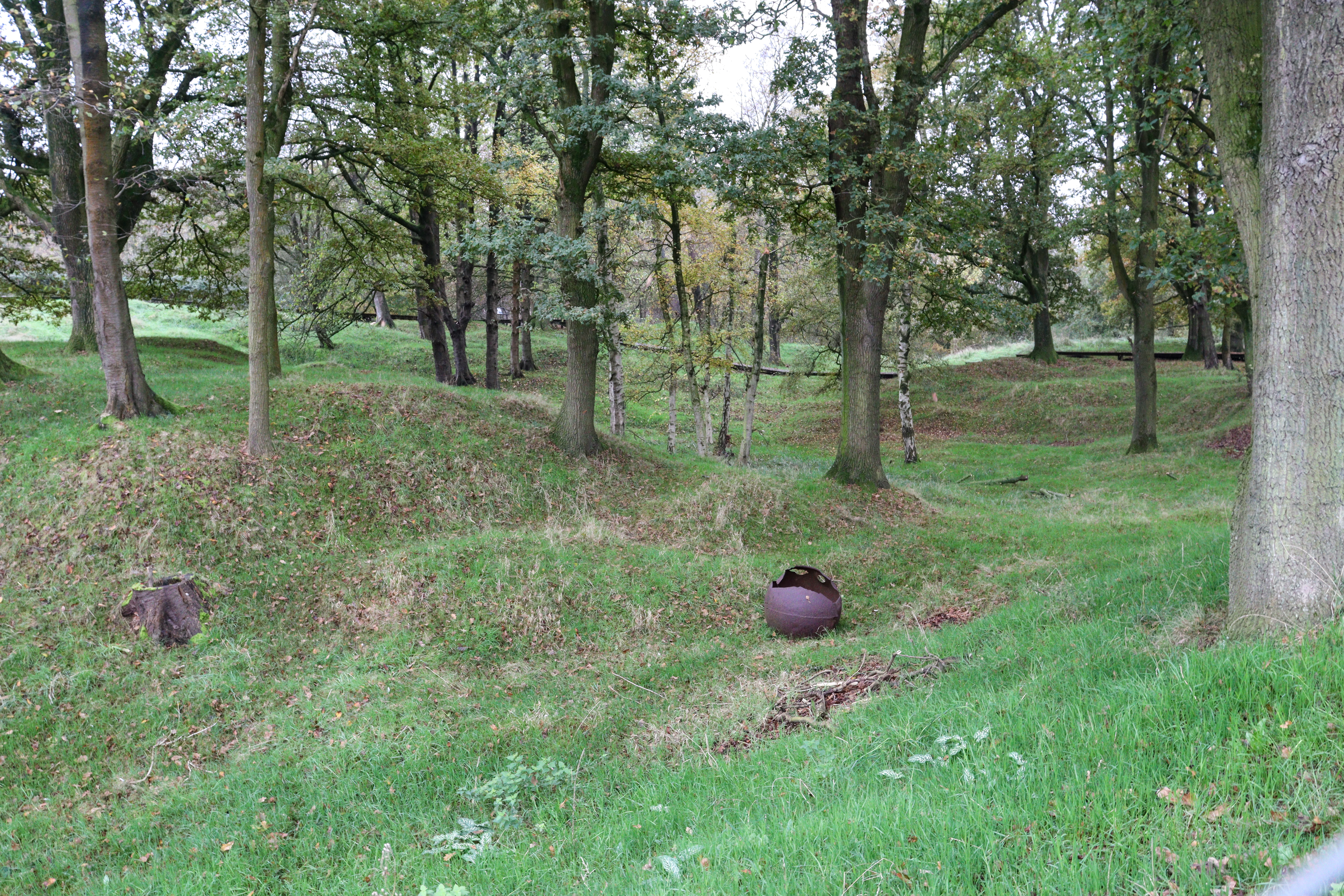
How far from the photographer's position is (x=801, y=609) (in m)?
8.72

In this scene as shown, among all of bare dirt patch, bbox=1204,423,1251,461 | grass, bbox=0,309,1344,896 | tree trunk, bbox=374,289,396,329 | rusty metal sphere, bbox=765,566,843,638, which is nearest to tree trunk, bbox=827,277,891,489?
grass, bbox=0,309,1344,896

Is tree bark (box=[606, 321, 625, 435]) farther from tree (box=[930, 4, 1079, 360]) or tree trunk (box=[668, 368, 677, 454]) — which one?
tree (box=[930, 4, 1079, 360])

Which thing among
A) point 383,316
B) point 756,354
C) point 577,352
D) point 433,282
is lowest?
point 577,352

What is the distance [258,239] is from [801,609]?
9133mm

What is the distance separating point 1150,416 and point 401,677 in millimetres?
20004

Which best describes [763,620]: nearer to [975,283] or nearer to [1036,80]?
[975,283]

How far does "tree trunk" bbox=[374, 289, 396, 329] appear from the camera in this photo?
34.5 m

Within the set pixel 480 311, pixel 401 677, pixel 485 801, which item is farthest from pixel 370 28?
pixel 480 311

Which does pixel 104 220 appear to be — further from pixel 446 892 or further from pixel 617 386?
pixel 617 386

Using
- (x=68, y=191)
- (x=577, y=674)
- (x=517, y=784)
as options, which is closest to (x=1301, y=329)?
(x=517, y=784)

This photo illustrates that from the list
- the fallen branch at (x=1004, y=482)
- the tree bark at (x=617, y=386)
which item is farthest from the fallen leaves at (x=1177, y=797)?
the fallen branch at (x=1004, y=482)

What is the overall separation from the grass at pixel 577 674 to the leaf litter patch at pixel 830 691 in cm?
13

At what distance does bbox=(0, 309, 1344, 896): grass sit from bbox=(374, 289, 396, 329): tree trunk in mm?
19863

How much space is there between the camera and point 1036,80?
60.5 feet
